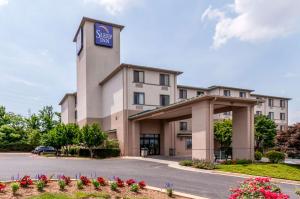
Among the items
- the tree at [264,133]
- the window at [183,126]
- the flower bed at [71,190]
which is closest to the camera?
the flower bed at [71,190]

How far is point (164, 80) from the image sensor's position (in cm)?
3678

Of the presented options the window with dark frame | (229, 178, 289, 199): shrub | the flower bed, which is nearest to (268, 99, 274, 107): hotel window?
the window with dark frame

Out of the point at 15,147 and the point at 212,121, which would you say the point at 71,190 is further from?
the point at 15,147

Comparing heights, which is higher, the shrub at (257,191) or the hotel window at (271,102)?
the hotel window at (271,102)

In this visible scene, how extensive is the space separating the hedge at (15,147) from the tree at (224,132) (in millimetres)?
37436

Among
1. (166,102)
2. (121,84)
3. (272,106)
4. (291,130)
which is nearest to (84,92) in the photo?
(121,84)

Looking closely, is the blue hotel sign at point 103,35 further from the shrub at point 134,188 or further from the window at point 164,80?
the shrub at point 134,188

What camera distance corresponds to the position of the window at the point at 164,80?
1437 inches

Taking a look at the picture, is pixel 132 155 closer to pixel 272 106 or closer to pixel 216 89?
pixel 216 89

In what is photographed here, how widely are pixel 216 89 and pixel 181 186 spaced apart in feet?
123

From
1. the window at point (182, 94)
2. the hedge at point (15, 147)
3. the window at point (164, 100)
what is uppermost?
the window at point (182, 94)

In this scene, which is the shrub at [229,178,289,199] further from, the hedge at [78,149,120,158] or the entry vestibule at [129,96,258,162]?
the hedge at [78,149,120,158]

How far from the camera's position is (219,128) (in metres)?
39.2

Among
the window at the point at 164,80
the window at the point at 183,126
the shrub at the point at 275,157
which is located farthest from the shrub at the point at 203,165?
the window at the point at 183,126
